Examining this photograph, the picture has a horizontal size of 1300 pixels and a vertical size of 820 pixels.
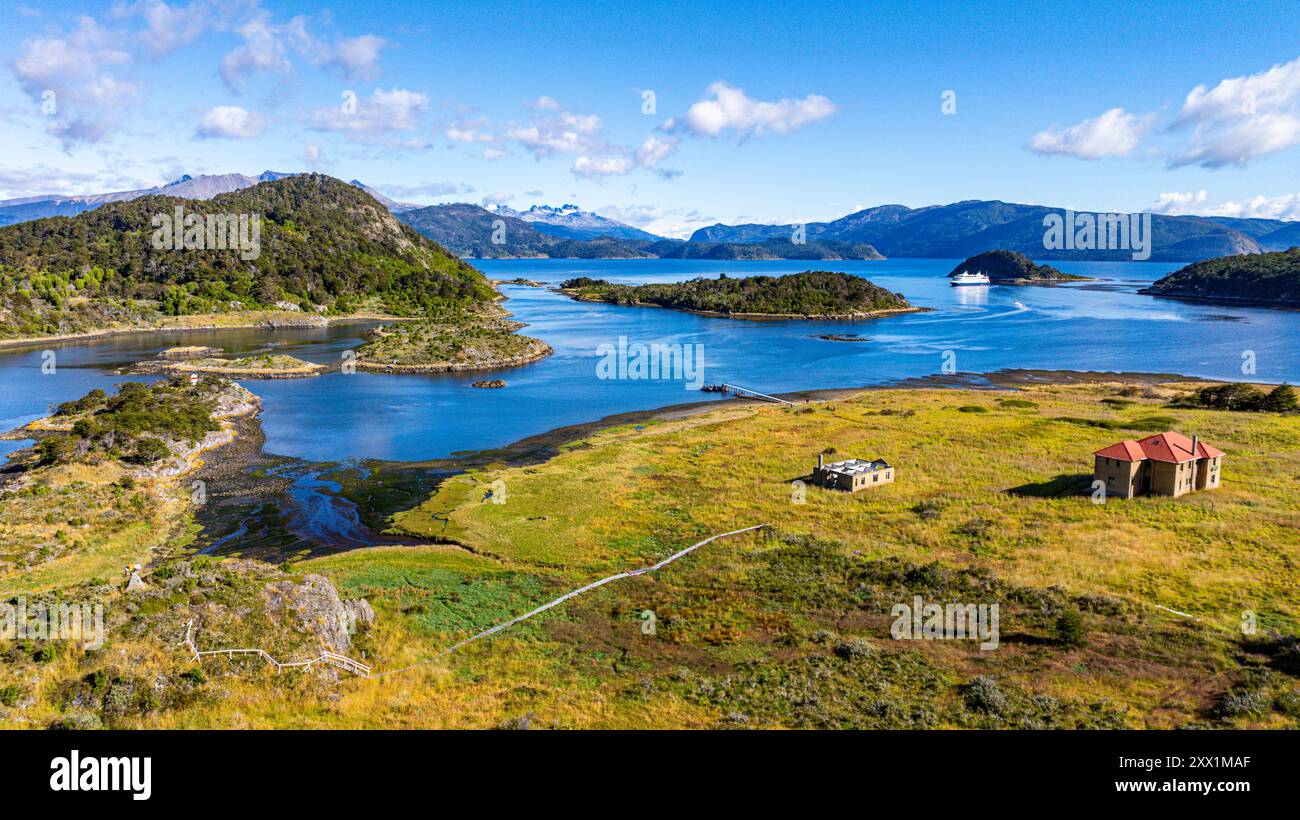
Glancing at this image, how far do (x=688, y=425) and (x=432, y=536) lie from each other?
39165 mm

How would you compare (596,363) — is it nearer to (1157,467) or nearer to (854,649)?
(1157,467)

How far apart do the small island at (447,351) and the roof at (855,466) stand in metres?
79.0

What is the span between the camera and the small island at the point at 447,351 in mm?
122312

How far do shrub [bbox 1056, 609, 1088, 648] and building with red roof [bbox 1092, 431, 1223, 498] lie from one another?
774 inches

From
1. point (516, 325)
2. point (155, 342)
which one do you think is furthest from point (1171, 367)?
point (155, 342)

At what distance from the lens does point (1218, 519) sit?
44656 millimetres

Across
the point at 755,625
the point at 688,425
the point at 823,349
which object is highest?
the point at 823,349

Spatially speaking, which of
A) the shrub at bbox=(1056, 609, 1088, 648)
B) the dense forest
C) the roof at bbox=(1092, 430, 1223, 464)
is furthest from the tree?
the dense forest

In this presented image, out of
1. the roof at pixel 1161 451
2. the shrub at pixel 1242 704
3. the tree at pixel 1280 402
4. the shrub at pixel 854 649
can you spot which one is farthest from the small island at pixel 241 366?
the tree at pixel 1280 402

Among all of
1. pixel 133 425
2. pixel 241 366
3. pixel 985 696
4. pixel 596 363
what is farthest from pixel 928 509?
pixel 241 366

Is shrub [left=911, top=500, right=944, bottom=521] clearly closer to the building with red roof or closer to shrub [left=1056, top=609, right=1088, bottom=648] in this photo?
the building with red roof

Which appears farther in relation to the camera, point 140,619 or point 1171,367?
point 1171,367

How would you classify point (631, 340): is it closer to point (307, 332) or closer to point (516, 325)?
point (516, 325)

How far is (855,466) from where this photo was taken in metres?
55.4
